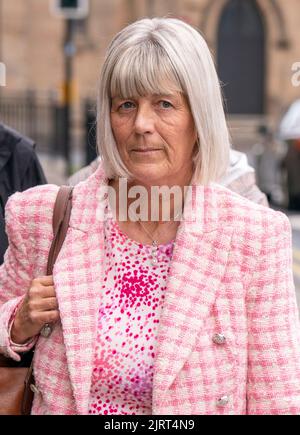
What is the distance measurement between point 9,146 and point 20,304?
1.63m

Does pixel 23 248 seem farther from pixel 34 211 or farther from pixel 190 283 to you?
pixel 190 283

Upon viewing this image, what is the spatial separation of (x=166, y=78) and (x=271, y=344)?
0.69 m

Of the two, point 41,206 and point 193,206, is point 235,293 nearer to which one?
point 193,206

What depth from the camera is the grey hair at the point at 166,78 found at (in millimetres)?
3066

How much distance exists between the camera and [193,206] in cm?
321

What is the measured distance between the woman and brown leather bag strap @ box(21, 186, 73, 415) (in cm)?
2

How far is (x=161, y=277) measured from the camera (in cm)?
318

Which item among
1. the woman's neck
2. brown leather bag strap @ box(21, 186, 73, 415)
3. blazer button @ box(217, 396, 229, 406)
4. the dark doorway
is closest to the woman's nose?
the woman's neck

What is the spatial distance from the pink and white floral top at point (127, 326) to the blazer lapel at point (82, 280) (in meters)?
0.03

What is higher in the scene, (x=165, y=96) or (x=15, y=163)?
(x=165, y=96)

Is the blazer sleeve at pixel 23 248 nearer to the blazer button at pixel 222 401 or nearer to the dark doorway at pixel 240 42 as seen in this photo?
the blazer button at pixel 222 401

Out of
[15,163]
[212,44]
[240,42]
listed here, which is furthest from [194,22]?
[15,163]

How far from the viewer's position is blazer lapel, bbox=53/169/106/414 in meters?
3.02

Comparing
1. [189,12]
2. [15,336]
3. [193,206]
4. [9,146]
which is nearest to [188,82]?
[193,206]
